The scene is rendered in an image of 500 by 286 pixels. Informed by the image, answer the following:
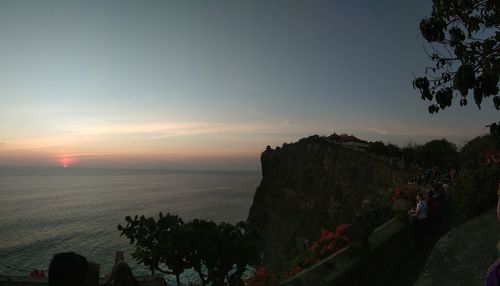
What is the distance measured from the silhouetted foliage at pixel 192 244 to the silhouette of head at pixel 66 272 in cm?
329

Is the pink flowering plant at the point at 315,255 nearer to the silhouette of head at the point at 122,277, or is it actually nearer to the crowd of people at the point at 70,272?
the silhouette of head at the point at 122,277

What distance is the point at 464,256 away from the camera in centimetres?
799

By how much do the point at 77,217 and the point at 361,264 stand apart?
322ft

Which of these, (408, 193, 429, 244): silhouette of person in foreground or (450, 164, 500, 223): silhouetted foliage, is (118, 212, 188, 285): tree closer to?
(408, 193, 429, 244): silhouette of person in foreground

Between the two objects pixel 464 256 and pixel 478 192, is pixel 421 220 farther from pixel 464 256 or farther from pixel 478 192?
pixel 464 256

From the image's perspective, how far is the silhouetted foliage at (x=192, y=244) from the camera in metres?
6.93

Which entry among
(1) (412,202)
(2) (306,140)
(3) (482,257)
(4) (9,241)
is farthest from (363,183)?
(4) (9,241)

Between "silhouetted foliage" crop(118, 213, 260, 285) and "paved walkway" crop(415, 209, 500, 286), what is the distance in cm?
330

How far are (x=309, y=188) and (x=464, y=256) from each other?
44.9 meters

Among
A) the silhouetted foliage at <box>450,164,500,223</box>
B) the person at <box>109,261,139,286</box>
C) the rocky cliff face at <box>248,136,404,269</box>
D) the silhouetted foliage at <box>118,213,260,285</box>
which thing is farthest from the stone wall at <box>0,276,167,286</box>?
the rocky cliff face at <box>248,136,404,269</box>

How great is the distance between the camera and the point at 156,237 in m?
6.96

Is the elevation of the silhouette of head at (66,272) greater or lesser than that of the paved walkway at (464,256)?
greater

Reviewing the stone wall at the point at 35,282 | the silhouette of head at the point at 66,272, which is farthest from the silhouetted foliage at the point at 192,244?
the stone wall at the point at 35,282

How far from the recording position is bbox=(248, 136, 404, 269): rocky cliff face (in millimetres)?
41750
